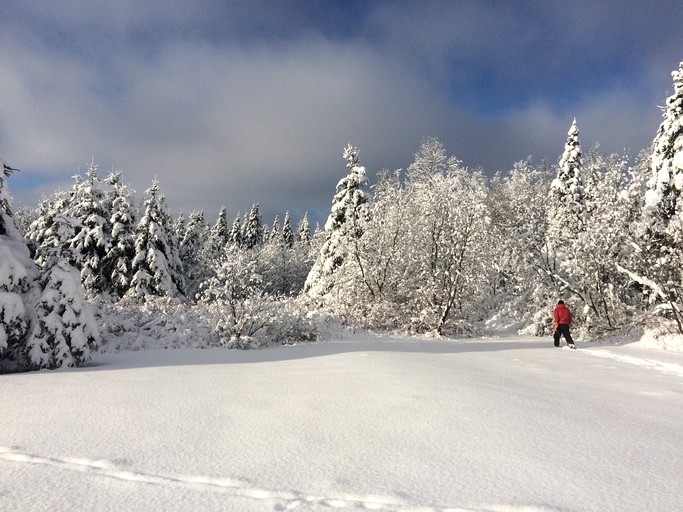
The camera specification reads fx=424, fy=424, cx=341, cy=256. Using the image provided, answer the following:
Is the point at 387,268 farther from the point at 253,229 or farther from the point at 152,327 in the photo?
the point at 253,229

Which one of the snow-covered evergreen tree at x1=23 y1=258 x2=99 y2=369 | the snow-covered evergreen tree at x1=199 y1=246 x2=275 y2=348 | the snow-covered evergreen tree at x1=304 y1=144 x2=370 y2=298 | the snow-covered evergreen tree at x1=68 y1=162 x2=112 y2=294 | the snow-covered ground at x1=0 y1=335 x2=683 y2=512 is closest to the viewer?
the snow-covered ground at x1=0 y1=335 x2=683 y2=512

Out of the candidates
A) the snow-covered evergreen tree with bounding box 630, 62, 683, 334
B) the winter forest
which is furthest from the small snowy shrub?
the snow-covered evergreen tree with bounding box 630, 62, 683, 334

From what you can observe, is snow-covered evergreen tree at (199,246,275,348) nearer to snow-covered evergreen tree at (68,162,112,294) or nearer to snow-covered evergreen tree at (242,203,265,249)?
snow-covered evergreen tree at (68,162,112,294)

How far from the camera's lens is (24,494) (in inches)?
116

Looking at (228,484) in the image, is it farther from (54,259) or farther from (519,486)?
(54,259)

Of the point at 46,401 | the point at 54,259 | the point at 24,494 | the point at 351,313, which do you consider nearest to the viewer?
the point at 24,494

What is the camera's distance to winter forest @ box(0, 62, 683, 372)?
914 centimetres

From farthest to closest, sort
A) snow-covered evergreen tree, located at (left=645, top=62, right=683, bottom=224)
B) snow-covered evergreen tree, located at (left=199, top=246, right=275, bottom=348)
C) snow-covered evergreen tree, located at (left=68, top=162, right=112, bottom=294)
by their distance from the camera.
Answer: snow-covered evergreen tree, located at (left=68, top=162, right=112, bottom=294) < snow-covered evergreen tree, located at (left=645, top=62, right=683, bottom=224) < snow-covered evergreen tree, located at (left=199, top=246, right=275, bottom=348)

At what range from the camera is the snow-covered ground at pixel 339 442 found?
9.61 ft

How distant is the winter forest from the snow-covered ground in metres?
2.61

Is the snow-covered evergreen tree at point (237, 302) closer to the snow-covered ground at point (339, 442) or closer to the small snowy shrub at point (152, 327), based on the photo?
the small snowy shrub at point (152, 327)

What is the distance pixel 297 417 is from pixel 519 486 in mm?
2385

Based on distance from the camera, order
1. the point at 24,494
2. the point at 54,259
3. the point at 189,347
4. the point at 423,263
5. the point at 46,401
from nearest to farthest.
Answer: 1. the point at 24,494
2. the point at 46,401
3. the point at 54,259
4. the point at 189,347
5. the point at 423,263

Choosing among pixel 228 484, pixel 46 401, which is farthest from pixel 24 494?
pixel 46 401
